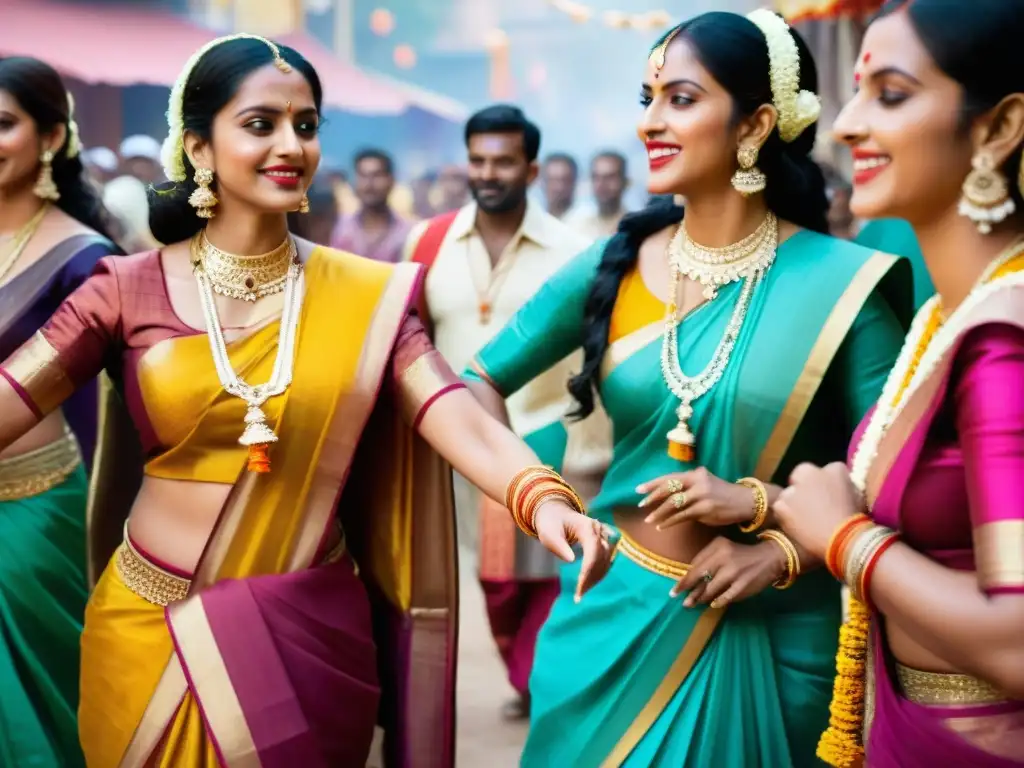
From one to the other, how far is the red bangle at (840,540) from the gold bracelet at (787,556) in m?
0.51

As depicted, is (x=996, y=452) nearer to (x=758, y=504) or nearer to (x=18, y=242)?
(x=758, y=504)

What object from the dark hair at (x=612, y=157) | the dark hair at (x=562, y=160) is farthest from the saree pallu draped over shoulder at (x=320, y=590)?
the dark hair at (x=562, y=160)

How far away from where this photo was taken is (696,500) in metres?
2.16

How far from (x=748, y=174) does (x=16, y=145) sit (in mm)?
1837

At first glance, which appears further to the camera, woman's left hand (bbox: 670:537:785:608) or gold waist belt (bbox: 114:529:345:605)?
gold waist belt (bbox: 114:529:345:605)

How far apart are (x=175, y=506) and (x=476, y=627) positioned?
11.5 feet

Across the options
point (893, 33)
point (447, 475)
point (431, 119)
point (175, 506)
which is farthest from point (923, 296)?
point (431, 119)

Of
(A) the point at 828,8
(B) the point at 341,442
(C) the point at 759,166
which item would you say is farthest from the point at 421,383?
(A) the point at 828,8

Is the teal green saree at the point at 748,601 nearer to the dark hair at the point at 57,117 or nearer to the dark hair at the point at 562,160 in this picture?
the dark hair at the point at 57,117

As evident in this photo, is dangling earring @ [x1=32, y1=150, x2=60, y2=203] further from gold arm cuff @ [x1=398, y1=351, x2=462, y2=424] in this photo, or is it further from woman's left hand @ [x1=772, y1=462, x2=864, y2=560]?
woman's left hand @ [x1=772, y1=462, x2=864, y2=560]

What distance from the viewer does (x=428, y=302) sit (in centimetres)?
459

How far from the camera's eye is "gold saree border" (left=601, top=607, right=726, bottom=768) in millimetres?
2316

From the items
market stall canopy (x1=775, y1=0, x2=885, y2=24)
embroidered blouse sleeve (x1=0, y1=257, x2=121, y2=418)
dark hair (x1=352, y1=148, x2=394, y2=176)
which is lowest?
embroidered blouse sleeve (x1=0, y1=257, x2=121, y2=418)

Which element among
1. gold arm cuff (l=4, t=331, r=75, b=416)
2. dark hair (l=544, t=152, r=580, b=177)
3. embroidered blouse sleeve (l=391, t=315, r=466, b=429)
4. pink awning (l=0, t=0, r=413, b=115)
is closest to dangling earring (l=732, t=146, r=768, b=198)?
embroidered blouse sleeve (l=391, t=315, r=466, b=429)
